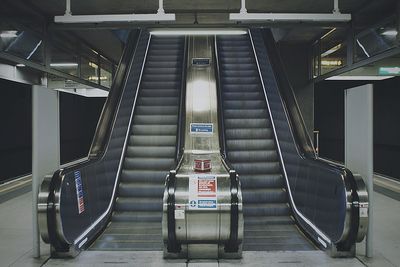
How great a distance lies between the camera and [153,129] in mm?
7484

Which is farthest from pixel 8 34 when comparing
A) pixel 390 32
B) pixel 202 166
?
pixel 390 32

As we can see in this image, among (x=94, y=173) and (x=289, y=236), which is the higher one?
(x=94, y=173)

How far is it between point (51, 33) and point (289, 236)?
694 centimetres

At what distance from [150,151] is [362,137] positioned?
3.86m

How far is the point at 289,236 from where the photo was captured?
5.19 meters

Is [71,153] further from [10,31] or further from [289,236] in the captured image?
[289,236]

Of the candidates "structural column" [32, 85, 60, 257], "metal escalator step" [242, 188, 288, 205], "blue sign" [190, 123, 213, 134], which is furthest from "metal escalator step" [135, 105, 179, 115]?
"structural column" [32, 85, 60, 257]

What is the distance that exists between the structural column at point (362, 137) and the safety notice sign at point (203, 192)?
1639 millimetres

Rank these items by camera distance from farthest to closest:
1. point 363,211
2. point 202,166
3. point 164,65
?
point 164,65 → point 202,166 → point 363,211

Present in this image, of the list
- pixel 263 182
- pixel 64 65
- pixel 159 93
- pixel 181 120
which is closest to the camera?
pixel 263 182

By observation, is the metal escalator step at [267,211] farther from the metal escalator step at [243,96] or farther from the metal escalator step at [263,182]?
the metal escalator step at [243,96]

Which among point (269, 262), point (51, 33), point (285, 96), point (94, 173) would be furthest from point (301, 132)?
point (51, 33)

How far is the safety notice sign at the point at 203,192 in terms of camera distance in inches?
163

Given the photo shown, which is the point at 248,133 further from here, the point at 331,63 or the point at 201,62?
the point at 331,63
